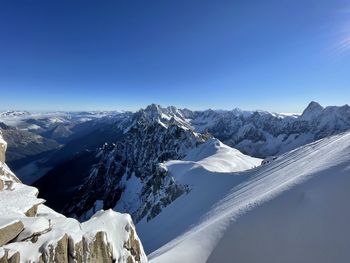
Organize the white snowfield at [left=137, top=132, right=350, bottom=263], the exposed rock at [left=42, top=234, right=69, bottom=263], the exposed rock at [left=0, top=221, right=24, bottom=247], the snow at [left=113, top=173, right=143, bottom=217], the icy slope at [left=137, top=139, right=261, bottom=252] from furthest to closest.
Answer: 1. the snow at [left=113, top=173, right=143, bottom=217]
2. the icy slope at [left=137, top=139, right=261, bottom=252]
3. the white snowfield at [left=137, top=132, right=350, bottom=263]
4. the exposed rock at [left=42, top=234, right=69, bottom=263]
5. the exposed rock at [left=0, top=221, right=24, bottom=247]

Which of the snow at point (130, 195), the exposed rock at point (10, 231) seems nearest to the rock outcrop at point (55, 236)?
the exposed rock at point (10, 231)

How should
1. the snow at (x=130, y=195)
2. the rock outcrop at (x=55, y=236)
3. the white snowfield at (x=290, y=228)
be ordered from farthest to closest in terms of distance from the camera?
the snow at (x=130, y=195) → the white snowfield at (x=290, y=228) → the rock outcrop at (x=55, y=236)

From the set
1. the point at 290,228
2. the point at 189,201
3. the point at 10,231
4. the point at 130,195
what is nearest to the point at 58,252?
the point at 10,231

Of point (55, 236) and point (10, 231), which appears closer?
point (10, 231)

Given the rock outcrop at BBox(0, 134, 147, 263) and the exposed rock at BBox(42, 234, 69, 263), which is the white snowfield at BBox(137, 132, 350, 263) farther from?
the exposed rock at BBox(42, 234, 69, 263)

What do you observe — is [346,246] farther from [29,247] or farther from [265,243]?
[29,247]

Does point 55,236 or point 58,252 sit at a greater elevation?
point 55,236

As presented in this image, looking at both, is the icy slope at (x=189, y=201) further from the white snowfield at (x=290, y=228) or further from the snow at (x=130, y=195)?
the snow at (x=130, y=195)

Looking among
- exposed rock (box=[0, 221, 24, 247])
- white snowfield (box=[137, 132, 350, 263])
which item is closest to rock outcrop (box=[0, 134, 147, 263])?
exposed rock (box=[0, 221, 24, 247])

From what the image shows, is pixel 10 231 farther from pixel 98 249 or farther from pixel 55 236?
pixel 98 249
